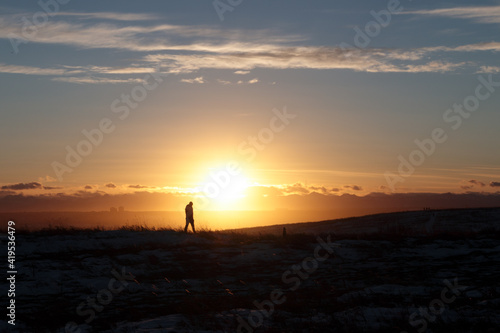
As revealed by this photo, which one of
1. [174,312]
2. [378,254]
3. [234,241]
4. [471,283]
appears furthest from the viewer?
[234,241]

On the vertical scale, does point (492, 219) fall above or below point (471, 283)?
above

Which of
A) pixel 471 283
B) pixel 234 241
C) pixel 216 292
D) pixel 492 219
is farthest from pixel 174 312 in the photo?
pixel 492 219

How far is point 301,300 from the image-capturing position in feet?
54.3

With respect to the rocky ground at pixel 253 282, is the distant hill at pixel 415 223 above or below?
above

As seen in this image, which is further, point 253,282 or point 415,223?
point 415,223

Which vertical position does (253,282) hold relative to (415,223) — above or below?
below

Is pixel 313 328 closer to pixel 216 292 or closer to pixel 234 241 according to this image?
pixel 216 292

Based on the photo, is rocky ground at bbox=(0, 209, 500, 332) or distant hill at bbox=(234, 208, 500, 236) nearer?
rocky ground at bbox=(0, 209, 500, 332)

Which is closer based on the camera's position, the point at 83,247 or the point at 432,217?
the point at 83,247

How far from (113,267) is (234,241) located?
7.06 metres

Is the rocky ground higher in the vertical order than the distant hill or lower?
lower

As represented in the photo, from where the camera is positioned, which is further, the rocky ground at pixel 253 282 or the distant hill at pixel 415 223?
the distant hill at pixel 415 223

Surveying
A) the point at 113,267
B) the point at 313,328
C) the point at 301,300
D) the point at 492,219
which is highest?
the point at 492,219

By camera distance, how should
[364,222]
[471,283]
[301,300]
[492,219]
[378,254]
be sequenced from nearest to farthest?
[301,300] < [471,283] < [378,254] < [492,219] < [364,222]
